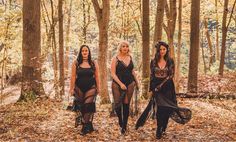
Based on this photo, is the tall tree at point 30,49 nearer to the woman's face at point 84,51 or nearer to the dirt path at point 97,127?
the dirt path at point 97,127

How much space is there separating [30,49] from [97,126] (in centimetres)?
458

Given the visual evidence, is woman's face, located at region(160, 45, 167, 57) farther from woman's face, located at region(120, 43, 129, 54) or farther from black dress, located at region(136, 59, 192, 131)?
woman's face, located at region(120, 43, 129, 54)

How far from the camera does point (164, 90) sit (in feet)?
29.1

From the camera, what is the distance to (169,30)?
18.0m

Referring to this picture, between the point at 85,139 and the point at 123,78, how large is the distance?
5.56ft

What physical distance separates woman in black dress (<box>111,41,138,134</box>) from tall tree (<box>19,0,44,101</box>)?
493 cm

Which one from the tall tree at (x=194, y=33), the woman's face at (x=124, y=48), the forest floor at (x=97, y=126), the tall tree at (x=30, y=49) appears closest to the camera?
the forest floor at (x=97, y=126)

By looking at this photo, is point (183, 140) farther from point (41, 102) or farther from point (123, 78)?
point (41, 102)

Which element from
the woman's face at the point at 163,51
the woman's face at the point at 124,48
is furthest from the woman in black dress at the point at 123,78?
the woman's face at the point at 163,51

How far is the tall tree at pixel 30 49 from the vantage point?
13148 millimetres

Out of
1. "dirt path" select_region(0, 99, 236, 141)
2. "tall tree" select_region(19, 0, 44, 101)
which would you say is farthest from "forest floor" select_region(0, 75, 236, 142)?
"tall tree" select_region(19, 0, 44, 101)

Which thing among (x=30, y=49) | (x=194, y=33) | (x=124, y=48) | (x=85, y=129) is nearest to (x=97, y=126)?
(x=85, y=129)

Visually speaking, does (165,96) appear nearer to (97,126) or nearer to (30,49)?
(97,126)

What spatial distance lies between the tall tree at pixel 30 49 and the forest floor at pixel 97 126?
0.54 m
